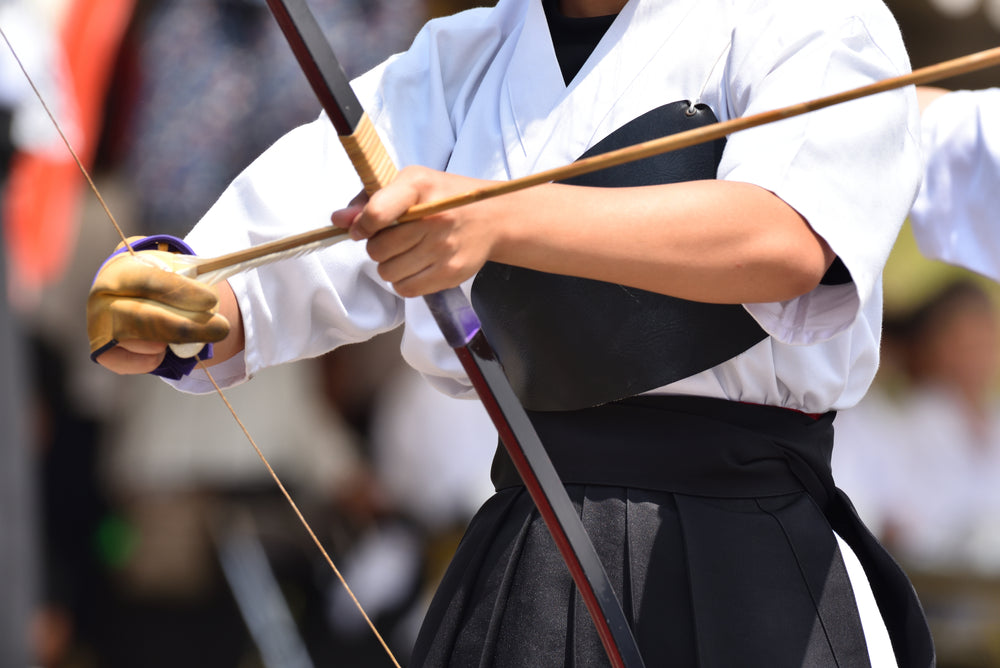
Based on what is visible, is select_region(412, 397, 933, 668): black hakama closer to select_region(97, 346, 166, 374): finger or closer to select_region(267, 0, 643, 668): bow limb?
select_region(267, 0, 643, 668): bow limb

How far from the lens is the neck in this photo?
986 millimetres

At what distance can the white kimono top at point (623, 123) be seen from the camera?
76 cm

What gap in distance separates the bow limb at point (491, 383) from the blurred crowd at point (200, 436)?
199cm

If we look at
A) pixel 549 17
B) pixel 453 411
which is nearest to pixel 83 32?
pixel 453 411

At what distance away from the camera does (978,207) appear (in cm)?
139

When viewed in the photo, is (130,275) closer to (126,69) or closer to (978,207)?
(978,207)

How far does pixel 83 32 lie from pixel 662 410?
232 centimetres

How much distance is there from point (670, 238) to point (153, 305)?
36 centimetres

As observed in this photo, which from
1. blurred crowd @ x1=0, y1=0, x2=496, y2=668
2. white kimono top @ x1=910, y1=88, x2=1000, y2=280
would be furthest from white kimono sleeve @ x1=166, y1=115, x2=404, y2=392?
Answer: blurred crowd @ x1=0, y1=0, x2=496, y2=668

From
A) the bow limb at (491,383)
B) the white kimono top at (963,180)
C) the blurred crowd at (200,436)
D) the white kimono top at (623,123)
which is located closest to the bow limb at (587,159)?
the bow limb at (491,383)

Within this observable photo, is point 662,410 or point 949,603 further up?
point 662,410

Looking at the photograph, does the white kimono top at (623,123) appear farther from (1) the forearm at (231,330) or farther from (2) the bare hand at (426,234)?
(2) the bare hand at (426,234)

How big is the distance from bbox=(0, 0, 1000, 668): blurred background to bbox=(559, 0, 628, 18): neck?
69.5 inches

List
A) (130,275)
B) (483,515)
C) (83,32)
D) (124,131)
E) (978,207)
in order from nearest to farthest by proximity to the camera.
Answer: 1. (130,275)
2. (483,515)
3. (978,207)
4. (83,32)
5. (124,131)
